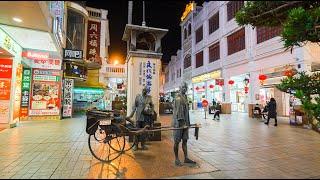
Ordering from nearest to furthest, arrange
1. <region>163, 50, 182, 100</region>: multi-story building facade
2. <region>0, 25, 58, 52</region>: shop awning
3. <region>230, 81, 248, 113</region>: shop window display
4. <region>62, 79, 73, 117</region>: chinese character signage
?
<region>0, 25, 58, 52</region>: shop awning
<region>62, 79, 73, 117</region>: chinese character signage
<region>230, 81, 248, 113</region>: shop window display
<region>163, 50, 182, 100</region>: multi-story building facade

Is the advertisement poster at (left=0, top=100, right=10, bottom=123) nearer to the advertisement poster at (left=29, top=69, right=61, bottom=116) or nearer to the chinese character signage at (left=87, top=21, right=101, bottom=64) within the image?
the advertisement poster at (left=29, top=69, right=61, bottom=116)

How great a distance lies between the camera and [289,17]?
436 centimetres

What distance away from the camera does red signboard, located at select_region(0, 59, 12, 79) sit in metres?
11.0

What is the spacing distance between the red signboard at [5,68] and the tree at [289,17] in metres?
10.4

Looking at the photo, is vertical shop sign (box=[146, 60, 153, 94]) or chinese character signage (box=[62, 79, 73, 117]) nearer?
vertical shop sign (box=[146, 60, 153, 94])

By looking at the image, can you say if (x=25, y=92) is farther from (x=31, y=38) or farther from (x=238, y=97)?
(x=238, y=97)

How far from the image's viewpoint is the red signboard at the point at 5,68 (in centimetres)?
1102

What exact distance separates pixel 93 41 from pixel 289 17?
70.6 ft

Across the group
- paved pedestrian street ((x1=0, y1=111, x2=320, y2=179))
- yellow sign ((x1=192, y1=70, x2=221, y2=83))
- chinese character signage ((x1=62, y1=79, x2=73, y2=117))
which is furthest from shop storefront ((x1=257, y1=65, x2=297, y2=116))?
chinese character signage ((x1=62, y1=79, x2=73, y2=117))

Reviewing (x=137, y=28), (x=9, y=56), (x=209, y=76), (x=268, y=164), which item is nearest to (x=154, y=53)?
(x=137, y=28)

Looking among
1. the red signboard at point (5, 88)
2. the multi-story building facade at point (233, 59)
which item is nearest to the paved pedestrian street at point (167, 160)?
the red signboard at point (5, 88)

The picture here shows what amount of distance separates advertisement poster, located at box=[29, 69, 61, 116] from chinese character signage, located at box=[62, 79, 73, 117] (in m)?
1.20

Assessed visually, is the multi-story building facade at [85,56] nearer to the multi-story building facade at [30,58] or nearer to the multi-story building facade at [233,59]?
the multi-story building facade at [30,58]

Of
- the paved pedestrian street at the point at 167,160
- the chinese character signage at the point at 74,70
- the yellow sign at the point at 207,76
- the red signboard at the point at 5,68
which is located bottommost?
the paved pedestrian street at the point at 167,160
